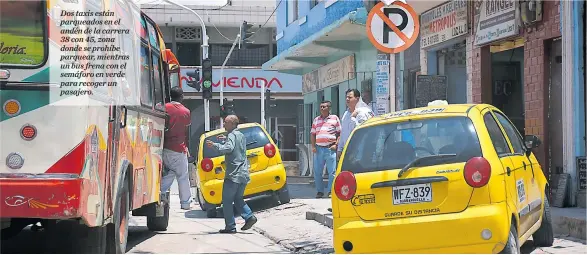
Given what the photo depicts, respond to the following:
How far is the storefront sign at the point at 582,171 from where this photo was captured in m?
11.7

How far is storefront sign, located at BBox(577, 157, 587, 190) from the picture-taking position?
38.4 feet

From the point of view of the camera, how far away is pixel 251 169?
14.9m

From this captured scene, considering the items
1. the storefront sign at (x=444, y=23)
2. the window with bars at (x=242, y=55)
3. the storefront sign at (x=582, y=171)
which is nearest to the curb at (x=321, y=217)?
the storefront sign at (x=582, y=171)

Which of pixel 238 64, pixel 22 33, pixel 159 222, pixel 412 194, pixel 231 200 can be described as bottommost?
pixel 159 222

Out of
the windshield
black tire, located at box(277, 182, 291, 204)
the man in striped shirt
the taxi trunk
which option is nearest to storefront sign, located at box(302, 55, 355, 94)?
the man in striped shirt

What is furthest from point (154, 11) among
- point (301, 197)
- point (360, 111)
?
point (360, 111)

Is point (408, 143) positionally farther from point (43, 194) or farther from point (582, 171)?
point (582, 171)

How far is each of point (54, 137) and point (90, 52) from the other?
2.69 ft

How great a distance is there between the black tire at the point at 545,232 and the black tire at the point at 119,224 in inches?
166

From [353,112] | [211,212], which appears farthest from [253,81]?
[353,112]

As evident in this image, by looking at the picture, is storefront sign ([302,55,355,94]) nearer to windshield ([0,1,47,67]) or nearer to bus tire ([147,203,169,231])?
bus tire ([147,203,169,231])

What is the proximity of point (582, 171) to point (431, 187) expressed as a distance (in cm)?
543

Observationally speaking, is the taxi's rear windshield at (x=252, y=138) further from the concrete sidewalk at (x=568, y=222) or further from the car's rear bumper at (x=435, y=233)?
the car's rear bumper at (x=435, y=233)

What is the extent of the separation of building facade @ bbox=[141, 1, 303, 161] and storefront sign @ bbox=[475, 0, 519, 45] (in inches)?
980
